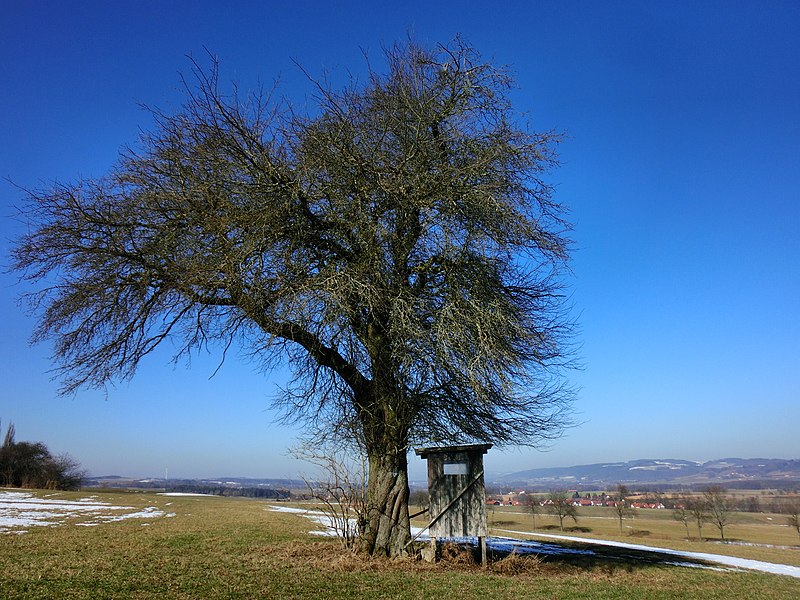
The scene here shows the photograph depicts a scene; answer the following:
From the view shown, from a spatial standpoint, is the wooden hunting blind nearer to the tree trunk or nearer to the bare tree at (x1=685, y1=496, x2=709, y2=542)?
the tree trunk

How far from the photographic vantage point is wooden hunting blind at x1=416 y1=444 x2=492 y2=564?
12.0m

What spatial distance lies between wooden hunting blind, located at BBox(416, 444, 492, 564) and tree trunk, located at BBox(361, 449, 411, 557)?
115 cm

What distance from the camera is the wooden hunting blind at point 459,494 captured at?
12.0m

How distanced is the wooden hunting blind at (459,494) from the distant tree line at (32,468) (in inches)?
2128

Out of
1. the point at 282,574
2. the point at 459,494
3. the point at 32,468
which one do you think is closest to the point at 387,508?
the point at 459,494

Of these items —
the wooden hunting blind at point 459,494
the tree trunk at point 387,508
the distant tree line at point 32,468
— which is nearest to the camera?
the tree trunk at point 387,508

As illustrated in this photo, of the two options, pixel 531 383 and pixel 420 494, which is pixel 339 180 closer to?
pixel 531 383

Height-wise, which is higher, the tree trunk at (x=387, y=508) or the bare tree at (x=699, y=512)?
the tree trunk at (x=387, y=508)

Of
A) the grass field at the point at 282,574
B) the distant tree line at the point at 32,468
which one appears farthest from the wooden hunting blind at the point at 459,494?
the distant tree line at the point at 32,468

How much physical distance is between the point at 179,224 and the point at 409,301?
16.7 ft

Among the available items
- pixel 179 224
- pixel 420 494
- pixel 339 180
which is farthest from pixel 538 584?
pixel 179 224

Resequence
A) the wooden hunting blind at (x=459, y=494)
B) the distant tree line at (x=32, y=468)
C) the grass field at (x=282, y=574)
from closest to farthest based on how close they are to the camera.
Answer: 1. the grass field at (x=282, y=574)
2. the wooden hunting blind at (x=459, y=494)
3. the distant tree line at (x=32, y=468)

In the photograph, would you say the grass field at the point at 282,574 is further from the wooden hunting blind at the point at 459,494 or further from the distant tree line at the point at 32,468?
the distant tree line at the point at 32,468

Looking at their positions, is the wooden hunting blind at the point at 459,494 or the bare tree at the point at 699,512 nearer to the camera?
the wooden hunting blind at the point at 459,494
